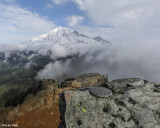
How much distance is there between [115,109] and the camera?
24.8ft

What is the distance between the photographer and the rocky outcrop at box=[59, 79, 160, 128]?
21.8 ft

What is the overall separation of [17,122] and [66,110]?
28449mm

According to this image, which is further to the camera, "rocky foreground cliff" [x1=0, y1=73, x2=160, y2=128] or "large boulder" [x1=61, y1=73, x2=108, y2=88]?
"large boulder" [x1=61, y1=73, x2=108, y2=88]

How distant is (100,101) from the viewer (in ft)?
26.5

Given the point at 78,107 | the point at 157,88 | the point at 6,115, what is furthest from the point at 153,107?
the point at 6,115

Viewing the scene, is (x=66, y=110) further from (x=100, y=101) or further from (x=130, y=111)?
(x=130, y=111)

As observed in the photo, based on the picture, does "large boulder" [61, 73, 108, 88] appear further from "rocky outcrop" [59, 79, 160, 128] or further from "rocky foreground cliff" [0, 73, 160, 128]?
"rocky outcrop" [59, 79, 160, 128]

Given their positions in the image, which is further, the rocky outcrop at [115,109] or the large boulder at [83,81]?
the large boulder at [83,81]

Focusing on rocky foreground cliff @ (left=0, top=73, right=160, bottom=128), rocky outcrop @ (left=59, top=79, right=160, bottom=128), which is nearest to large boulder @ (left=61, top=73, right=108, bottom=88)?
rocky foreground cliff @ (left=0, top=73, right=160, bottom=128)

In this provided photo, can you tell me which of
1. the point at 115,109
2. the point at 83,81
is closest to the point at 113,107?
the point at 115,109

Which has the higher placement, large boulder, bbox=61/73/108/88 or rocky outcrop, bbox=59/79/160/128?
rocky outcrop, bbox=59/79/160/128

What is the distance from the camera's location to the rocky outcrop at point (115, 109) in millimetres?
6656

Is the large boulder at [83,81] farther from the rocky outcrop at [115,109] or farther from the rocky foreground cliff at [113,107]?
the rocky outcrop at [115,109]

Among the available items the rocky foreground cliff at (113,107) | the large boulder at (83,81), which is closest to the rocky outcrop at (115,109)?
the rocky foreground cliff at (113,107)
